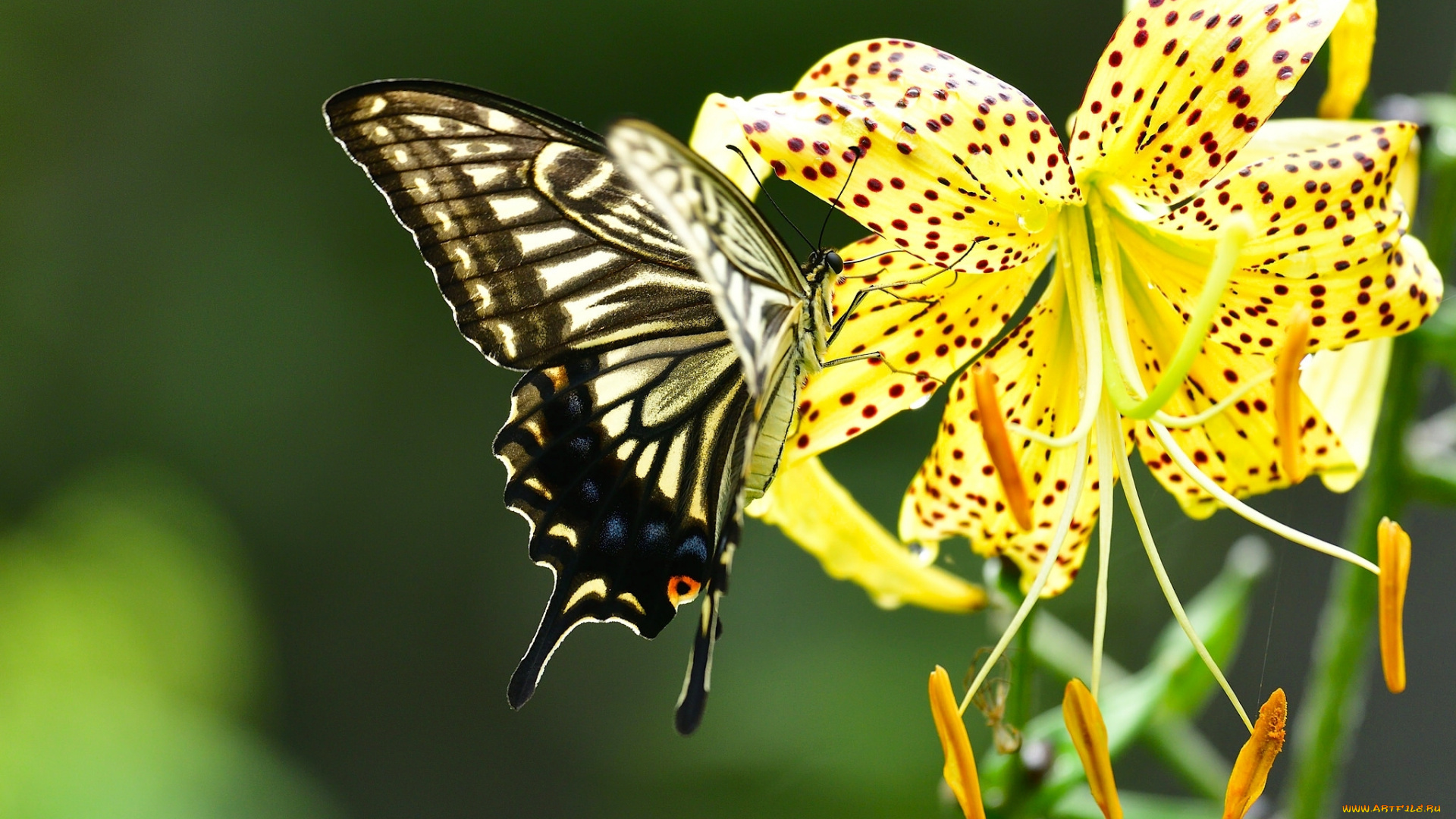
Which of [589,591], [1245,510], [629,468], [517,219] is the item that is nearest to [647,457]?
[629,468]

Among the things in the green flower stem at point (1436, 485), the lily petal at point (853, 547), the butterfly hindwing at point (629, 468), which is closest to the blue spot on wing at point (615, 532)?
the butterfly hindwing at point (629, 468)

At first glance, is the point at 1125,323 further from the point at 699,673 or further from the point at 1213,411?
the point at 699,673

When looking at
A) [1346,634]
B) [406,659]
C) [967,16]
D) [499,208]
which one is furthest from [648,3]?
[1346,634]

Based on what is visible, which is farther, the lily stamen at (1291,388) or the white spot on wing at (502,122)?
the white spot on wing at (502,122)

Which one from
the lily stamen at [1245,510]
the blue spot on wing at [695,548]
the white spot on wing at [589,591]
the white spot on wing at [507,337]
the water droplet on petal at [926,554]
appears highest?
the lily stamen at [1245,510]

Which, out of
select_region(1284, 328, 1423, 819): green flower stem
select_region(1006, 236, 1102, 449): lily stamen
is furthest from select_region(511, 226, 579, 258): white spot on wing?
select_region(1284, 328, 1423, 819): green flower stem

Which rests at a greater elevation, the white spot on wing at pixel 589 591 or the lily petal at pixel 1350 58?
the lily petal at pixel 1350 58

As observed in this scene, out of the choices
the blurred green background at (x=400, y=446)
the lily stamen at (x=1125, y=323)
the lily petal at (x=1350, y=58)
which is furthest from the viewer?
the blurred green background at (x=400, y=446)

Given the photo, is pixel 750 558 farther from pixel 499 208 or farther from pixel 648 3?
pixel 499 208

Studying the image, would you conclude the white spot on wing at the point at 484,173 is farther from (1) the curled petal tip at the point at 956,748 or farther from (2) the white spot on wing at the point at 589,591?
(1) the curled petal tip at the point at 956,748
